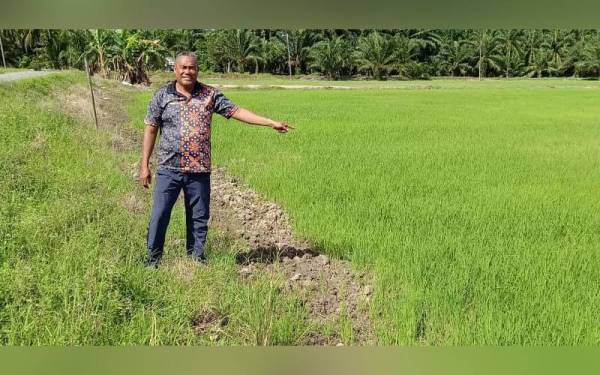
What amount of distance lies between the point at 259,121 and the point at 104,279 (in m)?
1.01

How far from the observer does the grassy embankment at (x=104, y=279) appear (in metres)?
2.01

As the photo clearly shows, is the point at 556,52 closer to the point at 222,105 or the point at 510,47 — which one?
the point at 510,47

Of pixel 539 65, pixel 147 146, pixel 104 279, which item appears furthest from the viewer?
pixel 539 65

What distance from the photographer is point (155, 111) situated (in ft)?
7.63

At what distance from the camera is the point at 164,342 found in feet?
6.61

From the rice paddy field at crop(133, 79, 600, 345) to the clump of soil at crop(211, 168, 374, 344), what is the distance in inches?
3.8

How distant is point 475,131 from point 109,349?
6836 mm

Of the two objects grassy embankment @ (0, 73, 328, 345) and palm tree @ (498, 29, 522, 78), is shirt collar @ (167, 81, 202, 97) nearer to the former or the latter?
grassy embankment @ (0, 73, 328, 345)

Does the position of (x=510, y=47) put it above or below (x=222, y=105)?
above

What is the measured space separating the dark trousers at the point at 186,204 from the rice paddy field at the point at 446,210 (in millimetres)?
887

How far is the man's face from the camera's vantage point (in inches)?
83.6

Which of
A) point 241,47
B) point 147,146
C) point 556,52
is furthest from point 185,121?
point 556,52

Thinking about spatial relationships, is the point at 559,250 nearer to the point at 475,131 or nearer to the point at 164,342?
the point at 164,342

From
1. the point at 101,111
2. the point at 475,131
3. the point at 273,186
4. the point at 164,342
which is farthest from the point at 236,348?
the point at 475,131
